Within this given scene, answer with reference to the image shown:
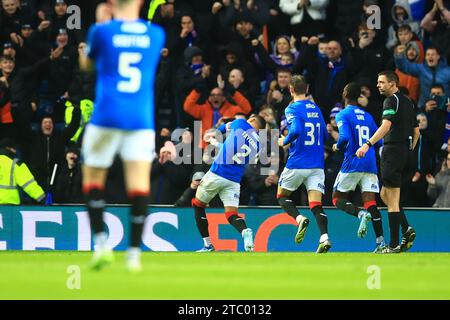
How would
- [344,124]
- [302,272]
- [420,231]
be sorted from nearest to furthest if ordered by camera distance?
[302,272]
[344,124]
[420,231]

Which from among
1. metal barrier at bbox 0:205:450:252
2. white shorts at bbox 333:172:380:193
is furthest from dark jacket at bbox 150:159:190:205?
white shorts at bbox 333:172:380:193

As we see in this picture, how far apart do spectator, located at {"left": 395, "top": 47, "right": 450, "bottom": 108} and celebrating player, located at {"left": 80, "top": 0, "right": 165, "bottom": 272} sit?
10210 millimetres

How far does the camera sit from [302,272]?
11758mm

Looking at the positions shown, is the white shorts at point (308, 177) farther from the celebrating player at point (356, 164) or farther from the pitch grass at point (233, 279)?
the pitch grass at point (233, 279)

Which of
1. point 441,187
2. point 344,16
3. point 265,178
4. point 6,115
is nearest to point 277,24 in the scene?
point 344,16

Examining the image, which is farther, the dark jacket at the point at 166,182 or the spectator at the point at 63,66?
the spectator at the point at 63,66

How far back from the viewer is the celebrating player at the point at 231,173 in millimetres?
16203

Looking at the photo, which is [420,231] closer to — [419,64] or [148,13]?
[419,64]

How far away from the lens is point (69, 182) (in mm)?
18984

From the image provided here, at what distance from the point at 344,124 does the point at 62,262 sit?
15.8 ft

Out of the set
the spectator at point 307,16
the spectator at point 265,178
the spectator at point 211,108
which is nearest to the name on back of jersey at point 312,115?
the spectator at point 265,178

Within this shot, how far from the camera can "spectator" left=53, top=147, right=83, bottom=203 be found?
19.0 metres

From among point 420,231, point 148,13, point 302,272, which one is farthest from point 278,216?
point 302,272

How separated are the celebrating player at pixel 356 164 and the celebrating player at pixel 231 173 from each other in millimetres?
1306
